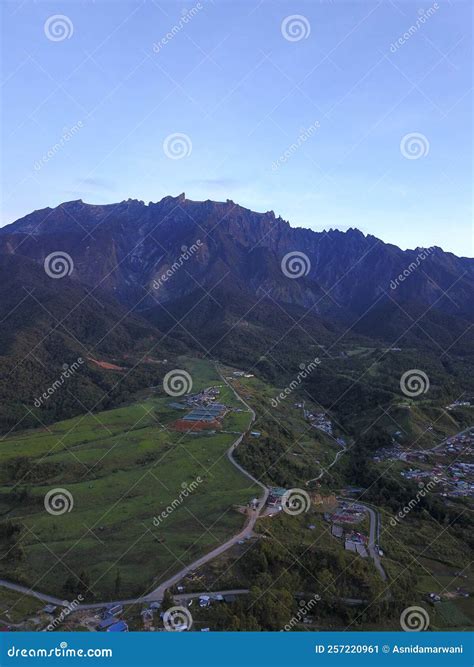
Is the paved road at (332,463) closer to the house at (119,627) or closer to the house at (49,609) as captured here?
the house at (119,627)

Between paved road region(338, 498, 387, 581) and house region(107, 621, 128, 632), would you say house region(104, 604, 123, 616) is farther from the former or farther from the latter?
paved road region(338, 498, 387, 581)

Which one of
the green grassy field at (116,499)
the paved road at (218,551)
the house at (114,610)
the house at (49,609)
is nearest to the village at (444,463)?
the green grassy field at (116,499)

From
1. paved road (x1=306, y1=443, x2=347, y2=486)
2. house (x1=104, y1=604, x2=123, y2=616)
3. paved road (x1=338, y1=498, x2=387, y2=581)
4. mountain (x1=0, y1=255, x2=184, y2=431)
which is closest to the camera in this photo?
house (x1=104, y1=604, x2=123, y2=616)

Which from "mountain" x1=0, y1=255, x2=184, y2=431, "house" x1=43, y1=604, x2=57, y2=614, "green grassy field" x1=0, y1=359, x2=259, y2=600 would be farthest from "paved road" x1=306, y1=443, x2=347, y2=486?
"mountain" x1=0, y1=255, x2=184, y2=431

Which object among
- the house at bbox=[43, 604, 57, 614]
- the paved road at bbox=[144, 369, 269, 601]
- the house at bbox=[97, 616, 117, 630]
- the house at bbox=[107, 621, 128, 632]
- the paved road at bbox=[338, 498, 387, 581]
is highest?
the paved road at bbox=[338, 498, 387, 581]

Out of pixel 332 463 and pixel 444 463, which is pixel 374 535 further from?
pixel 444 463

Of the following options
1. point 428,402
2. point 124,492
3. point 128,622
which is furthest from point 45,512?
point 428,402
